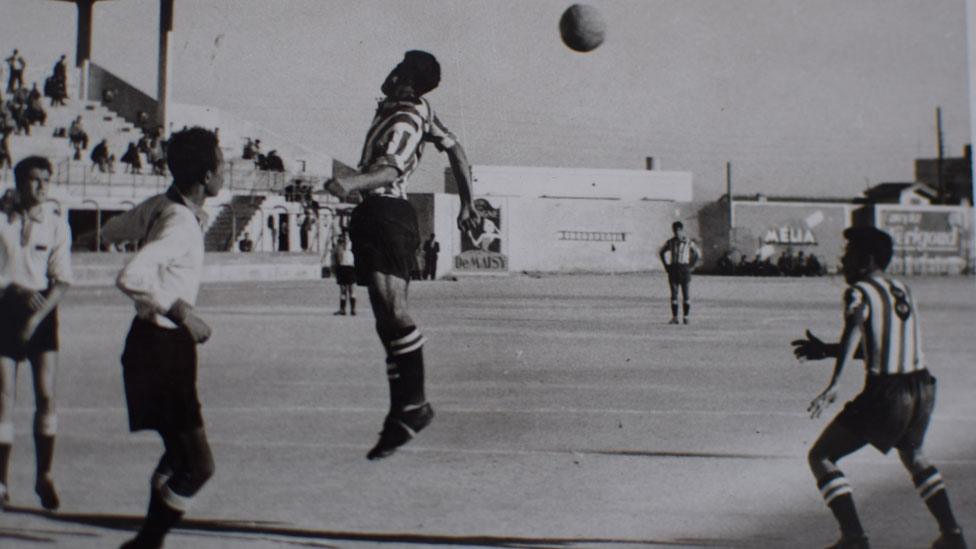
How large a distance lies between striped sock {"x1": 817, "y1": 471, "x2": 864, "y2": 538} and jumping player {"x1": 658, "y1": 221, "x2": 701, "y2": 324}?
1513 millimetres

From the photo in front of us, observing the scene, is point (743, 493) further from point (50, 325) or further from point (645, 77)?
point (50, 325)

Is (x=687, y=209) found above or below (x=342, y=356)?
above

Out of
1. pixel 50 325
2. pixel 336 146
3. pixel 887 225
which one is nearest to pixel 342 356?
pixel 336 146

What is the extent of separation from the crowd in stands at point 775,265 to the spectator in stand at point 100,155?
9.67ft

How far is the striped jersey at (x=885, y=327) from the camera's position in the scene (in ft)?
8.76

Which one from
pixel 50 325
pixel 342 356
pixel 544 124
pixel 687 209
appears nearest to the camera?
pixel 50 325

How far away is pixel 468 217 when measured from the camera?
2701mm

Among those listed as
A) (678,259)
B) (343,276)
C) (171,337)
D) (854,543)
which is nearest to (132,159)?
(343,276)

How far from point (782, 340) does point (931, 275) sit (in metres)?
0.94

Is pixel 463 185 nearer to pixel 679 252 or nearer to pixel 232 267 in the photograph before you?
pixel 232 267

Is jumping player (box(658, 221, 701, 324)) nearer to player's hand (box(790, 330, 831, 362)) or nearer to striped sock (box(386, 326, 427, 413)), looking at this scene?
player's hand (box(790, 330, 831, 362))

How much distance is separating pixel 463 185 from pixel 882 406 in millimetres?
1305

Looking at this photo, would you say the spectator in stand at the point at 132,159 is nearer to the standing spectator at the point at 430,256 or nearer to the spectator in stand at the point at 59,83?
the spectator in stand at the point at 59,83

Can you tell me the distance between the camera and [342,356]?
3434 mm
